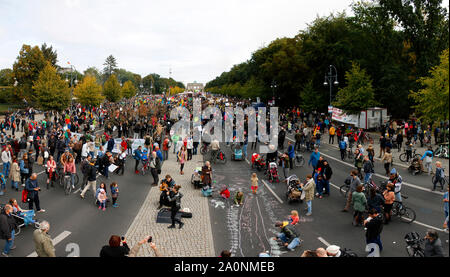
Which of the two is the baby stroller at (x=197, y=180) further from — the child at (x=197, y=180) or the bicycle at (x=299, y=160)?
the bicycle at (x=299, y=160)

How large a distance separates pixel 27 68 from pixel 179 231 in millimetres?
68003

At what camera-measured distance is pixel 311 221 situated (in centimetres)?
1146

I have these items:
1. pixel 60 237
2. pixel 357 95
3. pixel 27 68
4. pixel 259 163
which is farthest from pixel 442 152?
pixel 27 68

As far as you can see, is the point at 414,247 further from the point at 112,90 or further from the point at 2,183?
the point at 112,90

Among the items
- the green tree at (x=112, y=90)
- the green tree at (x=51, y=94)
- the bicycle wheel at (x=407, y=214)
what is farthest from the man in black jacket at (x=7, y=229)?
the green tree at (x=112, y=90)

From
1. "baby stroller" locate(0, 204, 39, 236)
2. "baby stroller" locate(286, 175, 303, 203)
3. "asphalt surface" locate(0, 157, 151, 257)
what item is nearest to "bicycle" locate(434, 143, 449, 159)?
"baby stroller" locate(286, 175, 303, 203)

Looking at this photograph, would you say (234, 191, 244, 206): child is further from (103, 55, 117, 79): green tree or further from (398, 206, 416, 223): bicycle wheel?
(103, 55, 117, 79): green tree

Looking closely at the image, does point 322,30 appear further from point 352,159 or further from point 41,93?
point 41,93

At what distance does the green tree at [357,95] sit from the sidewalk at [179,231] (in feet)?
70.4

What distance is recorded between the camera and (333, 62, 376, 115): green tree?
99.3 ft

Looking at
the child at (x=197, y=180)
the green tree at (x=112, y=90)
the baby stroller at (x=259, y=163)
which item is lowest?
the child at (x=197, y=180)

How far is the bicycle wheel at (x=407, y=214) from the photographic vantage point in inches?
437

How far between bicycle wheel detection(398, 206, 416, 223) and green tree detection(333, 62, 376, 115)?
819 inches
